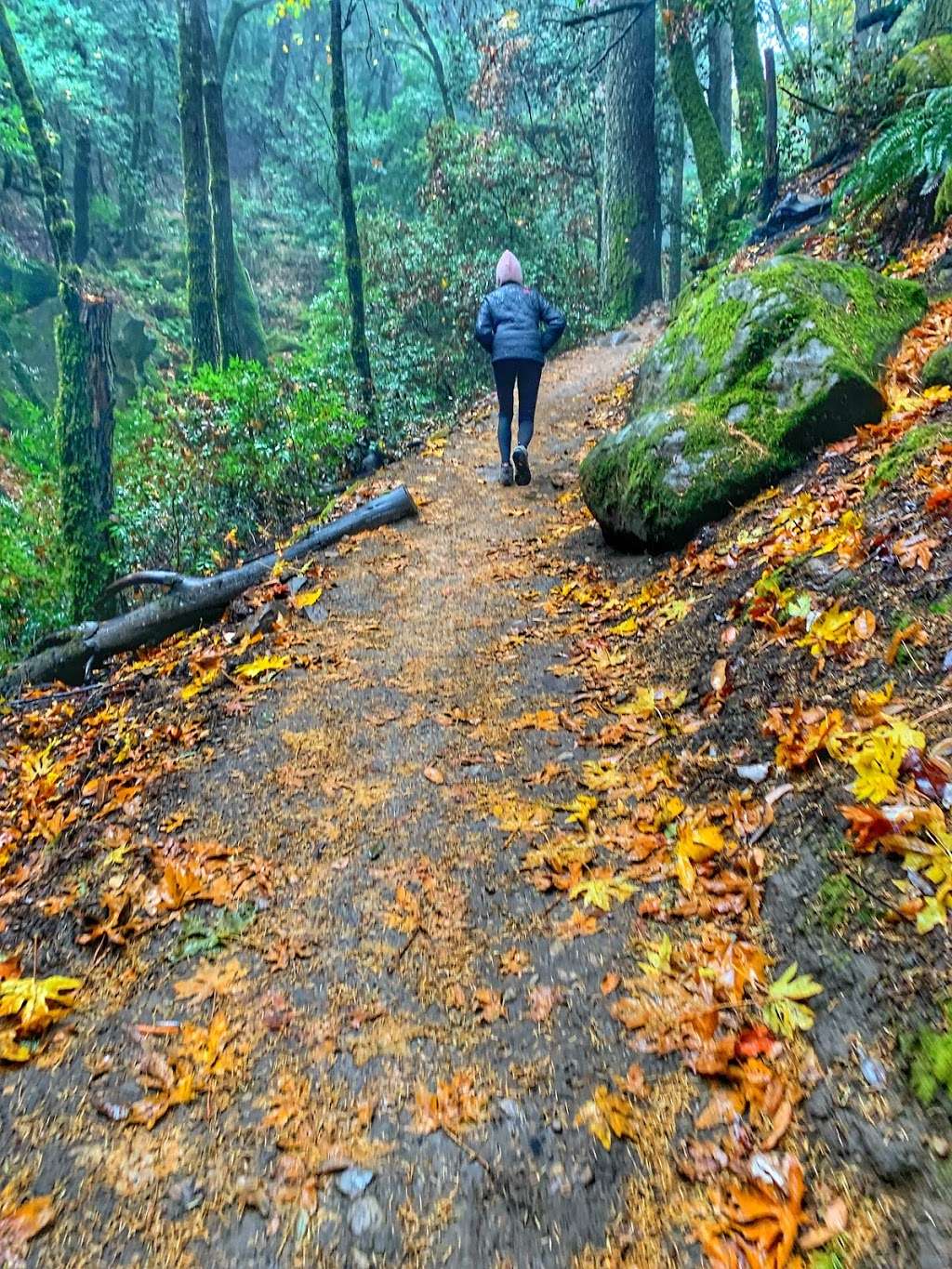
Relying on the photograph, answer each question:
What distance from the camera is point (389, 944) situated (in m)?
2.91

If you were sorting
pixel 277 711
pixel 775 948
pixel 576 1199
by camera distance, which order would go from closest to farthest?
pixel 576 1199 → pixel 775 948 → pixel 277 711

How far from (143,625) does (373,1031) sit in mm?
4760

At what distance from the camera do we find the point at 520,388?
7828 millimetres

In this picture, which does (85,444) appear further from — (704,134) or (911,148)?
(704,134)

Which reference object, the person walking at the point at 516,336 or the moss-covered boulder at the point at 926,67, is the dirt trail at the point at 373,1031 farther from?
the moss-covered boulder at the point at 926,67

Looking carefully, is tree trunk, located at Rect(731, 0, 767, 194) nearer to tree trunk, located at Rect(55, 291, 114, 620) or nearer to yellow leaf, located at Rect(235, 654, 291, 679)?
tree trunk, located at Rect(55, 291, 114, 620)

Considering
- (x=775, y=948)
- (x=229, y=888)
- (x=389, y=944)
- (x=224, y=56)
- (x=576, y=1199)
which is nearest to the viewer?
(x=576, y=1199)

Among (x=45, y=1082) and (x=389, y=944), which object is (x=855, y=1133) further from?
(x=45, y=1082)

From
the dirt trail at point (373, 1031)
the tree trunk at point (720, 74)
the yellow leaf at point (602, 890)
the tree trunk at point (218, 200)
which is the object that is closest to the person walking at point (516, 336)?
the dirt trail at point (373, 1031)

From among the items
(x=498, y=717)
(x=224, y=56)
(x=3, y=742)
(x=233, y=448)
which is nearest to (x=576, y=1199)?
(x=498, y=717)

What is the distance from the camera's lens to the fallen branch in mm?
6344

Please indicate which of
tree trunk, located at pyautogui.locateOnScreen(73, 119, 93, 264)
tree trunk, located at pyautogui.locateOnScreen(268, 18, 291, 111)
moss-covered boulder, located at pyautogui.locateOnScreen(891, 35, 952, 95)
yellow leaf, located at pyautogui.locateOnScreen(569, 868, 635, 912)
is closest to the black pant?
yellow leaf, located at pyautogui.locateOnScreen(569, 868, 635, 912)

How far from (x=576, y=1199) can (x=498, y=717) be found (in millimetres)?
2498

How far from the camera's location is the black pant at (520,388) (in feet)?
25.0
